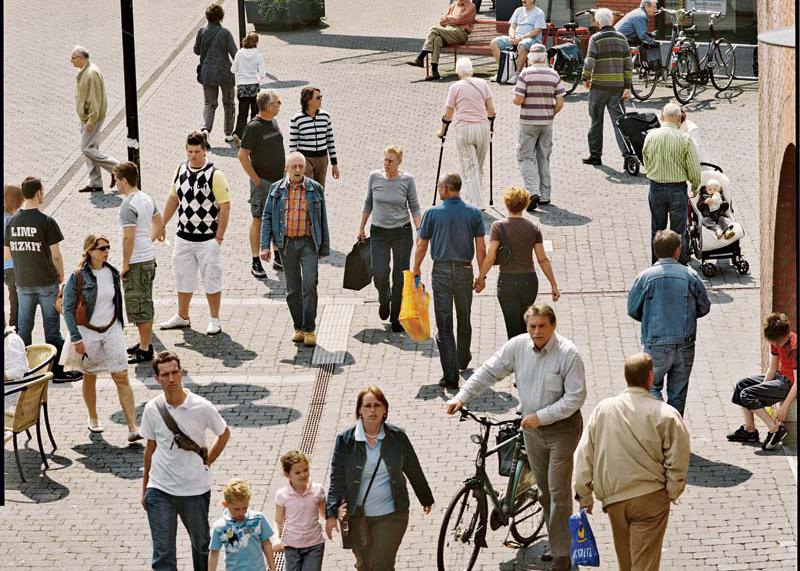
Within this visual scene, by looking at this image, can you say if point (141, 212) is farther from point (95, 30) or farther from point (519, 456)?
point (95, 30)

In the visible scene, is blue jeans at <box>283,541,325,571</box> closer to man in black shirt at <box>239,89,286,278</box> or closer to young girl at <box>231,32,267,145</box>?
man in black shirt at <box>239,89,286,278</box>

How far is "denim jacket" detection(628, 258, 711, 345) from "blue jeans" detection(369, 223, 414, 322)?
3458 millimetres

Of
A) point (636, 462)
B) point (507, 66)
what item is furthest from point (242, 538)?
point (507, 66)

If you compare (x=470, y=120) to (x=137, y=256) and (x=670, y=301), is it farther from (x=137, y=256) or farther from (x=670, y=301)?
(x=670, y=301)

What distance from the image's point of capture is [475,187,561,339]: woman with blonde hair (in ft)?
41.3

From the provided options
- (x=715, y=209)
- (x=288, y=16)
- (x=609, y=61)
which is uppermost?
(x=288, y=16)

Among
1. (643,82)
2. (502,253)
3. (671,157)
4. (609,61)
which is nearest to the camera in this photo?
(502,253)

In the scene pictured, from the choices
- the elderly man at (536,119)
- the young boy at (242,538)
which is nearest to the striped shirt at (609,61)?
the elderly man at (536,119)

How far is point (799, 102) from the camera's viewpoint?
624 cm

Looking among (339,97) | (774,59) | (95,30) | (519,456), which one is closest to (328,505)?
(519,456)

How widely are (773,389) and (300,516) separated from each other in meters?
3.99

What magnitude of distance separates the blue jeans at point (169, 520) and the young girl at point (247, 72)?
11.6 m

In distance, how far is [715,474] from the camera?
11.0 m

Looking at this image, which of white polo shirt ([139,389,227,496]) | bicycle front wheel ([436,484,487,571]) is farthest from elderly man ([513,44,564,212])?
white polo shirt ([139,389,227,496])
